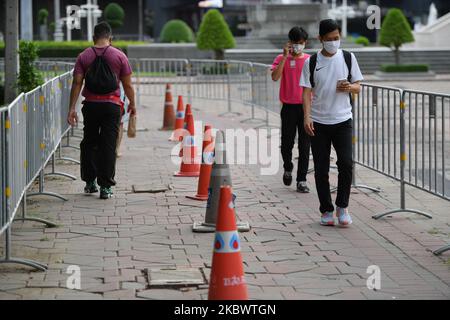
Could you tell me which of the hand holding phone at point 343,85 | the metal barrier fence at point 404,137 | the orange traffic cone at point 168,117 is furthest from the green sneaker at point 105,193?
the orange traffic cone at point 168,117

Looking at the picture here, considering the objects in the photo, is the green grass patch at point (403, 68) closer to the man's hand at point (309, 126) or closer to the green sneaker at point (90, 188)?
the green sneaker at point (90, 188)

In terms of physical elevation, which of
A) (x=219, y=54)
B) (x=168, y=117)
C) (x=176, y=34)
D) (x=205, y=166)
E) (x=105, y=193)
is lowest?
(x=105, y=193)

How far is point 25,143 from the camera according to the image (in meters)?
8.99

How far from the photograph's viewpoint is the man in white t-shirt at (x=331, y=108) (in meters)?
9.61

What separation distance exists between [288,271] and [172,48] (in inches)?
1554

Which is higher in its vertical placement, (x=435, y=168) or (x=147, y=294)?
(x=435, y=168)

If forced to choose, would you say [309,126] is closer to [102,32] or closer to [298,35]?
[298,35]

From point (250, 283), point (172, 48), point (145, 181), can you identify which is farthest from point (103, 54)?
point (172, 48)

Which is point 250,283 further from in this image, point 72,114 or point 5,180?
point 72,114

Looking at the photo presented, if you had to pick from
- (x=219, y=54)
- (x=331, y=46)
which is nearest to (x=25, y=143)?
(x=331, y=46)

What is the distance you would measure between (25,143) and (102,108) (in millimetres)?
2015

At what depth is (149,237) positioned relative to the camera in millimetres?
9086

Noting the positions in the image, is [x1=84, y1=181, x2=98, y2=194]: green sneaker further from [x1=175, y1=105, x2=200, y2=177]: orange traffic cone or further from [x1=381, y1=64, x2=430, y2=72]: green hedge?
[x1=381, y1=64, x2=430, y2=72]: green hedge

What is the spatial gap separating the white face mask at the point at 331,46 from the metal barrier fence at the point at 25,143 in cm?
270
